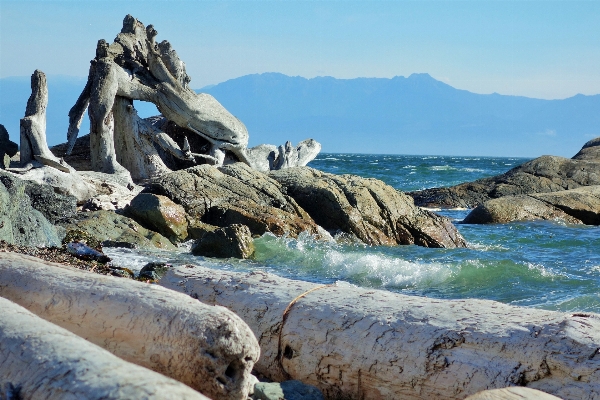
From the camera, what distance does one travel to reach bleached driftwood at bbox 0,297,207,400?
8.79 feet

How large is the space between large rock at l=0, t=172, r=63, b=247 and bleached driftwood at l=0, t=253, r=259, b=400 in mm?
4805

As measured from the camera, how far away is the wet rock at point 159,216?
12727 mm

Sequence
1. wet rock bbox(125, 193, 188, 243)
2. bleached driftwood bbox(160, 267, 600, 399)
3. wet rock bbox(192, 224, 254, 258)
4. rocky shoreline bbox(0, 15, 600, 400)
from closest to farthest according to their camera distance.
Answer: rocky shoreline bbox(0, 15, 600, 400)
bleached driftwood bbox(160, 267, 600, 399)
wet rock bbox(192, 224, 254, 258)
wet rock bbox(125, 193, 188, 243)

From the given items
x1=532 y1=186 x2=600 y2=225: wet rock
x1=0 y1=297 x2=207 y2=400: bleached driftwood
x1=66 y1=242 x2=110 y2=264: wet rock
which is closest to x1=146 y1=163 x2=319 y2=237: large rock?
x1=66 y1=242 x2=110 y2=264: wet rock

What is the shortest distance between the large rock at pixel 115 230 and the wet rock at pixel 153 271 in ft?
9.93

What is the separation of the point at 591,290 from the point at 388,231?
5018 millimetres

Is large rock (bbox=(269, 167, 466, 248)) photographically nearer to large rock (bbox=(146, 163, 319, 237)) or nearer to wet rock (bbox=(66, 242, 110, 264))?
large rock (bbox=(146, 163, 319, 237))

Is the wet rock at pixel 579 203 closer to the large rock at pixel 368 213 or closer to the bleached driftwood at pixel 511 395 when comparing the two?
the large rock at pixel 368 213

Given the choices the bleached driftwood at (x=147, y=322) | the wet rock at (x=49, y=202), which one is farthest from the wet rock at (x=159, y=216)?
the bleached driftwood at (x=147, y=322)

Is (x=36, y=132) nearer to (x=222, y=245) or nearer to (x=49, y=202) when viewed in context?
(x=49, y=202)

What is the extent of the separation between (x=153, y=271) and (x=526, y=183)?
61.4ft

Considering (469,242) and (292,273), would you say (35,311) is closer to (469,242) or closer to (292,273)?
(292,273)

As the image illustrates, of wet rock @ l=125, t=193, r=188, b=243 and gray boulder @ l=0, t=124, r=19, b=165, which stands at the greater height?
gray boulder @ l=0, t=124, r=19, b=165

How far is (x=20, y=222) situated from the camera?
390 inches
